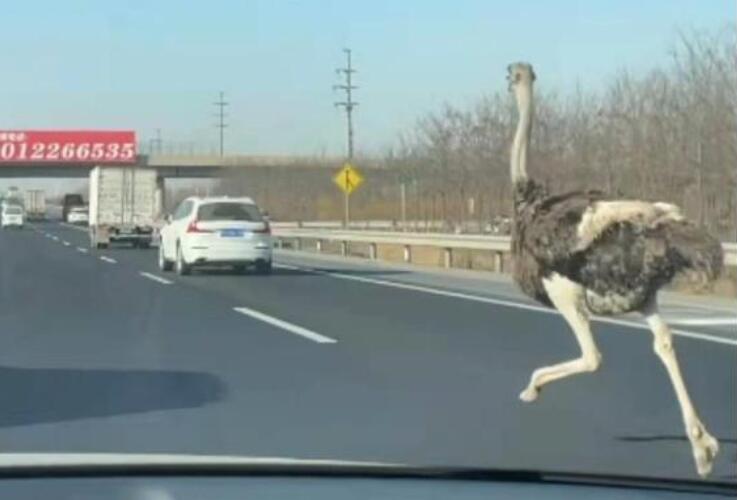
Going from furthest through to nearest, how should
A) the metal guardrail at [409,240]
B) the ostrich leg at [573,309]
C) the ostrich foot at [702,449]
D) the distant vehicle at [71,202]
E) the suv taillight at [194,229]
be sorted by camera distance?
the distant vehicle at [71,202]
the metal guardrail at [409,240]
the suv taillight at [194,229]
the ostrich leg at [573,309]
the ostrich foot at [702,449]

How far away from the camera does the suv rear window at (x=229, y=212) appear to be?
1252 inches

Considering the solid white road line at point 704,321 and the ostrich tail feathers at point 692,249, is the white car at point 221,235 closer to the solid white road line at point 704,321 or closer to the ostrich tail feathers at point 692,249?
the solid white road line at point 704,321

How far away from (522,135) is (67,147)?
94165mm

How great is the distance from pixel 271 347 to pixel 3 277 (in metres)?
17.4

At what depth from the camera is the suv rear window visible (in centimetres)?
3180

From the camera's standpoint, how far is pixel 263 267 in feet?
108

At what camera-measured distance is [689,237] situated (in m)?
8.55

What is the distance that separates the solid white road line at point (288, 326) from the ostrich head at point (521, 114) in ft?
23.4

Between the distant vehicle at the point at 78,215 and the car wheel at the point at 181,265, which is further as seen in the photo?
the distant vehicle at the point at 78,215

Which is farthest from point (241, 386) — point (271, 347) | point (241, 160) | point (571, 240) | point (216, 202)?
point (241, 160)

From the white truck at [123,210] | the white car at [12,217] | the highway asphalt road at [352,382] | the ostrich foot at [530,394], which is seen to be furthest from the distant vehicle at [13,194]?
the ostrich foot at [530,394]

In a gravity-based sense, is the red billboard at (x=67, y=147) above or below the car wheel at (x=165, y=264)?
above

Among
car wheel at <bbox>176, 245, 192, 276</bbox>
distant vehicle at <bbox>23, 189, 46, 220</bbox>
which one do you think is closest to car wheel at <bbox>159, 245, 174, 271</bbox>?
car wheel at <bbox>176, 245, 192, 276</bbox>

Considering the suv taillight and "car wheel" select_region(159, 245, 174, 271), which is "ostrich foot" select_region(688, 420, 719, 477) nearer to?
the suv taillight
